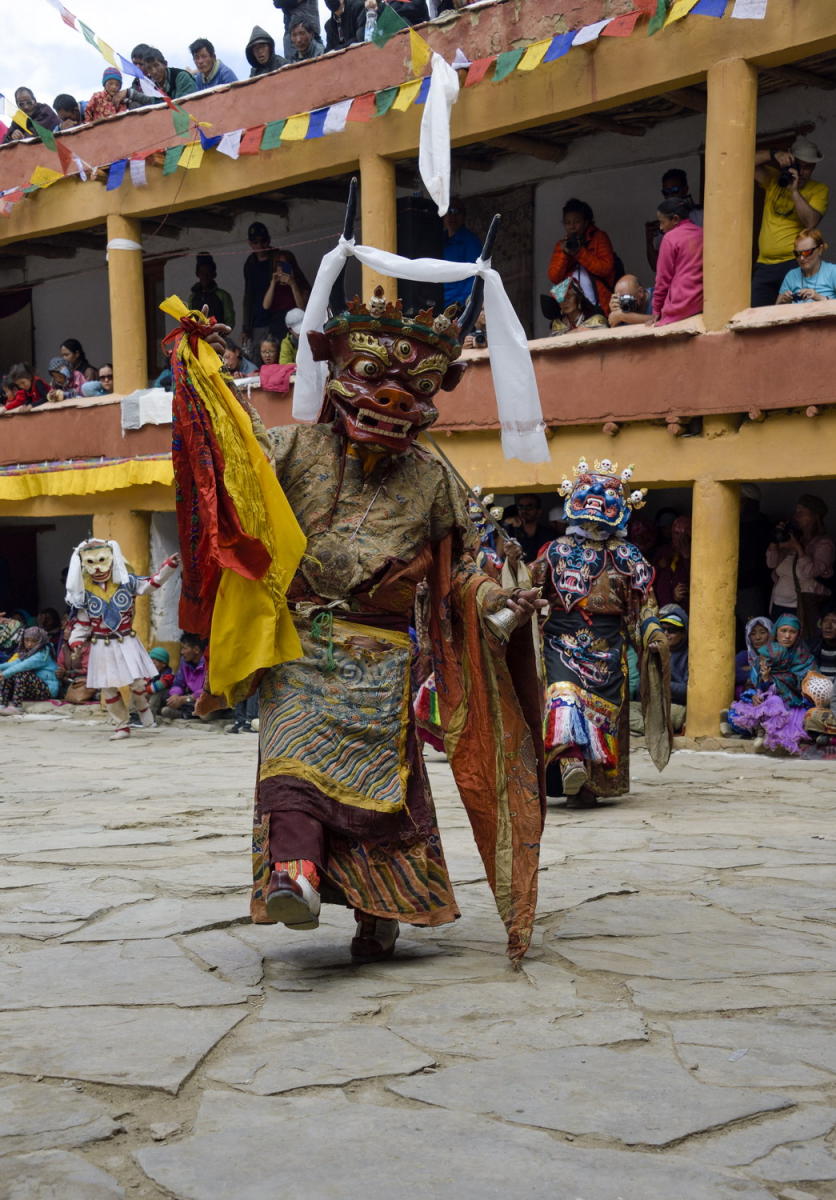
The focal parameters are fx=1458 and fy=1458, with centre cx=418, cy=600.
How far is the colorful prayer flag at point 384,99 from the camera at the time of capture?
12.2 meters

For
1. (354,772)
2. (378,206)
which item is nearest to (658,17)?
(378,206)

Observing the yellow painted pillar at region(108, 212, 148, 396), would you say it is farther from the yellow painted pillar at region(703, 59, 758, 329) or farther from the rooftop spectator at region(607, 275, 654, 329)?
the yellow painted pillar at region(703, 59, 758, 329)

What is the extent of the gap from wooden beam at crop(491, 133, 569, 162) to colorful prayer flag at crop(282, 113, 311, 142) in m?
1.65

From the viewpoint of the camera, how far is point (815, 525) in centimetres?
1129

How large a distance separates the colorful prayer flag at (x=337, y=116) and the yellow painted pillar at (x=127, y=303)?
3502 mm

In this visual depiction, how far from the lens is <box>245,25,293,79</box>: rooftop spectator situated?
Answer: 14188mm

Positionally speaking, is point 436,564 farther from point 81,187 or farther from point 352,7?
point 81,187

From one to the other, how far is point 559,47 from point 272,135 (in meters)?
3.18

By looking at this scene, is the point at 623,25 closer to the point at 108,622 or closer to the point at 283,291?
the point at 283,291

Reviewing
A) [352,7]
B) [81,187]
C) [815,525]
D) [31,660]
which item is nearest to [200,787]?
[815,525]

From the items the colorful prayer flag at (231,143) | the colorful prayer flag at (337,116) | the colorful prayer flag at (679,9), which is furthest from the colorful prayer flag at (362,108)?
the colorful prayer flag at (679,9)

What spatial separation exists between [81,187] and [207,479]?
12.5 metres

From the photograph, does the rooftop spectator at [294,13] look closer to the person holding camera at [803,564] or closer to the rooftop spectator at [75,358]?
the rooftop spectator at [75,358]

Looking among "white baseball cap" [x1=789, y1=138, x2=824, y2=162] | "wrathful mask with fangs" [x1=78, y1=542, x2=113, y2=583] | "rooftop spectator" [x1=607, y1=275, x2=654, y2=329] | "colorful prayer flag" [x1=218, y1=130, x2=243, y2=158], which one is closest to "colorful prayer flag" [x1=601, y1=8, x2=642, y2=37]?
"white baseball cap" [x1=789, y1=138, x2=824, y2=162]
